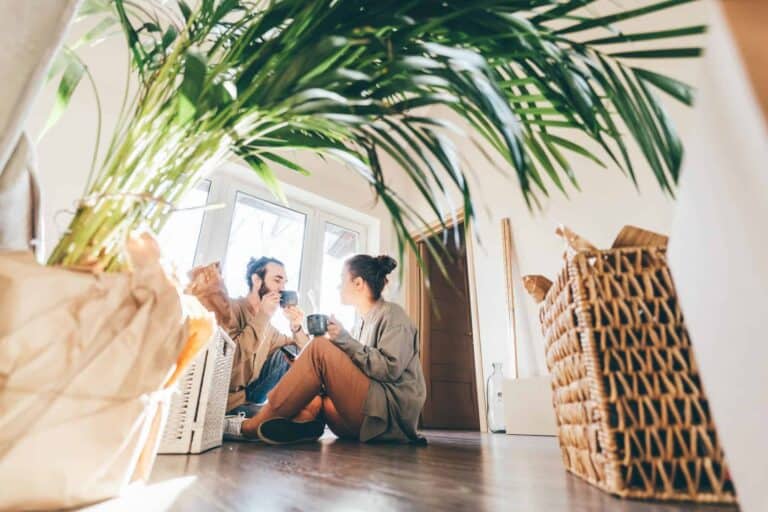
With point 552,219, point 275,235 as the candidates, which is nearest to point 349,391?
point 552,219

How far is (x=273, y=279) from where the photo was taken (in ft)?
6.71

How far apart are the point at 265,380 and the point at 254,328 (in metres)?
0.29

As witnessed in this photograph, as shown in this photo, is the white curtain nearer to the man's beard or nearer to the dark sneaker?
the dark sneaker

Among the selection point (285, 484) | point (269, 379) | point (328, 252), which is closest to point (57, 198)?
point (269, 379)

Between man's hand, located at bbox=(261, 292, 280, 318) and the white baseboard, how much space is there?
1.52 m

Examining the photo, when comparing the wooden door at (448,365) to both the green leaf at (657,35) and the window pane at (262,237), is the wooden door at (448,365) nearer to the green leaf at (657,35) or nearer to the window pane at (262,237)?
the window pane at (262,237)

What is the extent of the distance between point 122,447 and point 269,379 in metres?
1.57

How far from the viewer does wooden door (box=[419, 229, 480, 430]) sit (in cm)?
339

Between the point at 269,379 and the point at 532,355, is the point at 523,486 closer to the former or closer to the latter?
the point at 269,379

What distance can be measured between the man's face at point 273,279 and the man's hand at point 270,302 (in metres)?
0.08

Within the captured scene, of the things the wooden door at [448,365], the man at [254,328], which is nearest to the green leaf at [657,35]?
the man at [254,328]

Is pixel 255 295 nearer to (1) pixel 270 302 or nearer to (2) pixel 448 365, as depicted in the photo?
(1) pixel 270 302

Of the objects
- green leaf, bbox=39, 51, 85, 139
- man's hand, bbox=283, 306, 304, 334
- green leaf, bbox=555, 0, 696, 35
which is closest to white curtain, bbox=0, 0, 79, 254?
green leaf, bbox=39, 51, 85, 139

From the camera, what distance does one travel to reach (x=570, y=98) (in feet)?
1.45
